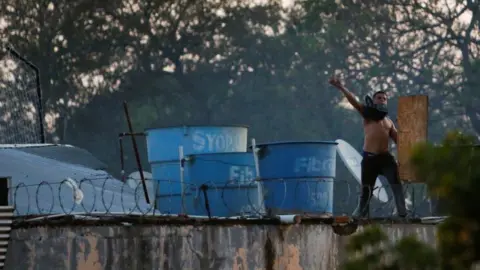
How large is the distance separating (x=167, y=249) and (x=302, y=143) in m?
2.85

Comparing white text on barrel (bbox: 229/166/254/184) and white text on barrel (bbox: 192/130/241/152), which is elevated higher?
white text on barrel (bbox: 192/130/241/152)

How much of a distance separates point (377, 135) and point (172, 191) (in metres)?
2.68

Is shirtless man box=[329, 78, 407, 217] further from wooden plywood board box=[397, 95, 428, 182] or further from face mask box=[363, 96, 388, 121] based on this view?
wooden plywood board box=[397, 95, 428, 182]

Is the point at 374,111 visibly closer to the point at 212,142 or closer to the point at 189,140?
the point at 212,142

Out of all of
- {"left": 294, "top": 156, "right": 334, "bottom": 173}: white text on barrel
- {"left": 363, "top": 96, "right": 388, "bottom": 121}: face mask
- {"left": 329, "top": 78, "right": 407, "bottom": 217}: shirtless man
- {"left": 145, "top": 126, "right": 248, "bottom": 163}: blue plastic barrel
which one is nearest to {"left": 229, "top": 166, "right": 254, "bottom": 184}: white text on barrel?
{"left": 145, "top": 126, "right": 248, "bottom": 163}: blue plastic barrel

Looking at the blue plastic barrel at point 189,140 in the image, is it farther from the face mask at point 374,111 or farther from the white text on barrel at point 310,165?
the face mask at point 374,111

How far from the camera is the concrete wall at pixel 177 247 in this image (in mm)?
11750

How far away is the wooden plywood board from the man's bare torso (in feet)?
1.43

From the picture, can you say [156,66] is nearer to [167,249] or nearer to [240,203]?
[240,203]

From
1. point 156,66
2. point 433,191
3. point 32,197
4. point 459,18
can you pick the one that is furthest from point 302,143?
point 156,66

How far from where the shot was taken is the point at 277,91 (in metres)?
47.2

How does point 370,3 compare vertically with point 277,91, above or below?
above

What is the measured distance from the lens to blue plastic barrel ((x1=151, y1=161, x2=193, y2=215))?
1534 cm

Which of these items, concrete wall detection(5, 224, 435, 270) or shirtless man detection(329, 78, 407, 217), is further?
shirtless man detection(329, 78, 407, 217)
